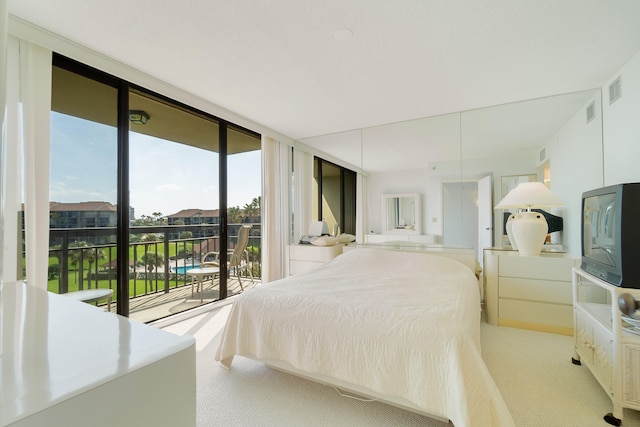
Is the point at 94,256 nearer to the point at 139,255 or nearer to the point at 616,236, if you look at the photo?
the point at 139,255

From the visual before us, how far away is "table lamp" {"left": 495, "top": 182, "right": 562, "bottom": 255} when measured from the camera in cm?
273

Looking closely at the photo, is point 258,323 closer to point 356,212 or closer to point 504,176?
point 356,212

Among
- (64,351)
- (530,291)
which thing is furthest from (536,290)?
(64,351)

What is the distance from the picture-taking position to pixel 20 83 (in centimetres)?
191

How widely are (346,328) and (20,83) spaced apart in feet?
9.00

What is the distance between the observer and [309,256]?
397cm

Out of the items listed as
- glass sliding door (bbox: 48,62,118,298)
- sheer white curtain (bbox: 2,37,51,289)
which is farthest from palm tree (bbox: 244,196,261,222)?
sheer white curtain (bbox: 2,37,51,289)

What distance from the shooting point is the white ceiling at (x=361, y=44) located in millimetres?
1741

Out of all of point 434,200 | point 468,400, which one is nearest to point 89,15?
point 468,400

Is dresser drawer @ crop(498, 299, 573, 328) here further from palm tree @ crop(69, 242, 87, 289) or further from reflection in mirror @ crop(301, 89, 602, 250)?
palm tree @ crop(69, 242, 87, 289)

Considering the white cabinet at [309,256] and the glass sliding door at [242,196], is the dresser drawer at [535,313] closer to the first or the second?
the white cabinet at [309,256]

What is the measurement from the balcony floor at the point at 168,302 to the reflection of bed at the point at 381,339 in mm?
1544

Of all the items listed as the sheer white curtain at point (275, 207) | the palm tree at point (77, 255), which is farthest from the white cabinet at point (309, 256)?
the palm tree at point (77, 255)

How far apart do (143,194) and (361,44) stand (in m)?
2.57
